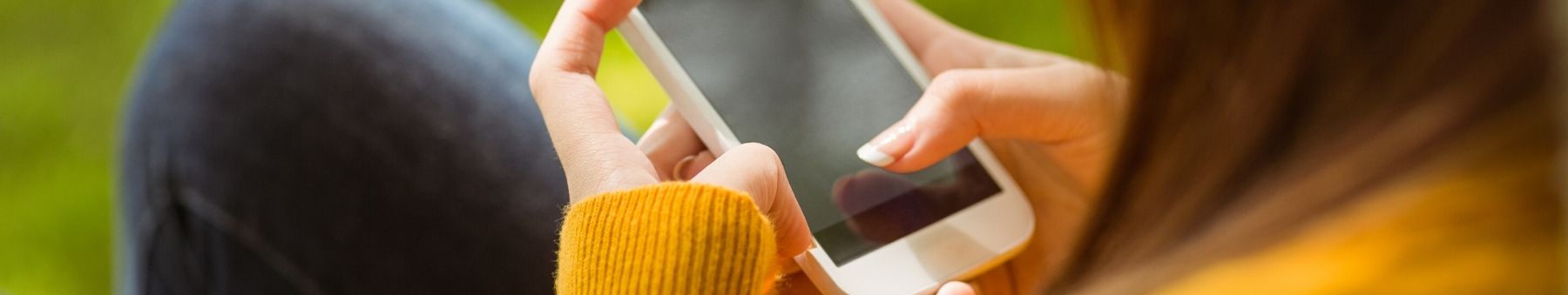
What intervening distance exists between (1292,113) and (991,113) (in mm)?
309

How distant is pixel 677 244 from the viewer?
0.40 meters

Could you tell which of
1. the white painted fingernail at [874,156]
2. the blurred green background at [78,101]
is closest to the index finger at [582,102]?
the white painted fingernail at [874,156]

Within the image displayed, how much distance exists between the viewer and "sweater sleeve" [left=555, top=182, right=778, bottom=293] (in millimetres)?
396

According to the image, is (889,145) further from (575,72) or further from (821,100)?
(575,72)

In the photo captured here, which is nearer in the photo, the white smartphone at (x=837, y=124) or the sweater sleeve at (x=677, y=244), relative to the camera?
the sweater sleeve at (x=677, y=244)

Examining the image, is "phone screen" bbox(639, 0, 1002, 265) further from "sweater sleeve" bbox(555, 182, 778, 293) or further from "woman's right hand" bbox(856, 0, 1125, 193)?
"sweater sleeve" bbox(555, 182, 778, 293)

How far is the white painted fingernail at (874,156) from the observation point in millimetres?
544

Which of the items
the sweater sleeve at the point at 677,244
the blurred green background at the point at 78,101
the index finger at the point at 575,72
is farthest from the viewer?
the blurred green background at the point at 78,101

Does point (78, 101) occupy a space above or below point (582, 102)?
below

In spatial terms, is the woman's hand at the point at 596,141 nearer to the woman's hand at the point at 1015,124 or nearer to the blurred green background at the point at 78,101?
the woman's hand at the point at 1015,124

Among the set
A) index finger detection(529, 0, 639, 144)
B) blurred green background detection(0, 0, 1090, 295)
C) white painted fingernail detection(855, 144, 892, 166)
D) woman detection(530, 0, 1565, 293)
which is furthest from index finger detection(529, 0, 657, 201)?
blurred green background detection(0, 0, 1090, 295)

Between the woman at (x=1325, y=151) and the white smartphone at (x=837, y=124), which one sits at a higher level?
the woman at (x=1325, y=151)

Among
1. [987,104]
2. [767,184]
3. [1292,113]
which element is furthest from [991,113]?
[1292,113]

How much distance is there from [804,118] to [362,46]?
28 centimetres
